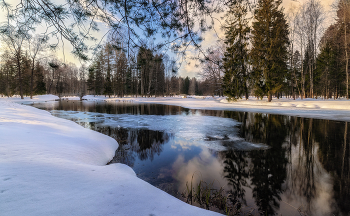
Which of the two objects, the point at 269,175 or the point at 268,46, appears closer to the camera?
the point at 269,175

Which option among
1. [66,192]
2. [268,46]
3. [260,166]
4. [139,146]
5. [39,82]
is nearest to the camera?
[66,192]

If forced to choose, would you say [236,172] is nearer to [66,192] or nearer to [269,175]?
[269,175]

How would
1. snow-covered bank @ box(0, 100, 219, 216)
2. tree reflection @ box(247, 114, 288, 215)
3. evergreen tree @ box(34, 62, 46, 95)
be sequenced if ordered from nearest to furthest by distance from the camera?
snow-covered bank @ box(0, 100, 219, 216) < tree reflection @ box(247, 114, 288, 215) < evergreen tree @ box(34, 62, 46, 95)

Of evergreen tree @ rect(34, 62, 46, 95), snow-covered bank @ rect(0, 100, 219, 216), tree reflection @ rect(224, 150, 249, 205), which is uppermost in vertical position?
evergreen tree @ rect(34, 62, 46, 95)

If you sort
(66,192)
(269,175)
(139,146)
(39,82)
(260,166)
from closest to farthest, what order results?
(66,192), (269,175), (260,166), (139,146), (39,82)

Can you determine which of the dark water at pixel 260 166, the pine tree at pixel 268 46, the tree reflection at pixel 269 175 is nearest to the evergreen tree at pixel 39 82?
the dark water at pixel 260 166

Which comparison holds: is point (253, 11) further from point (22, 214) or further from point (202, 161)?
point (22, 214)

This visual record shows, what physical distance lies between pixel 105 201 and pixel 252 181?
128 inches

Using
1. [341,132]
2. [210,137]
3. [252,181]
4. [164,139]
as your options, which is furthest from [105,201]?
[341,132]

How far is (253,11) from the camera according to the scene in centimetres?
382

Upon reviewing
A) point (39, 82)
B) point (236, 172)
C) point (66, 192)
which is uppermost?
point (39, 82)

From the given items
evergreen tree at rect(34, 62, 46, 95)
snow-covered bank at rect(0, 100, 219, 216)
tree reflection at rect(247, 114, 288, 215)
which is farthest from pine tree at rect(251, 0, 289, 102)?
evergreen tree at rect(34, 62, 46, 95)

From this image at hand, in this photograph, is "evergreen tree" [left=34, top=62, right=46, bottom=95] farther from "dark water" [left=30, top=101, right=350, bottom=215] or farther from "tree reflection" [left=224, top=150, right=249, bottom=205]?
"tree reflection" [left=224, top=150, right=249, bottom=205]

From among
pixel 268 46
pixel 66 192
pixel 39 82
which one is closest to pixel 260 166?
pixel 66 192
